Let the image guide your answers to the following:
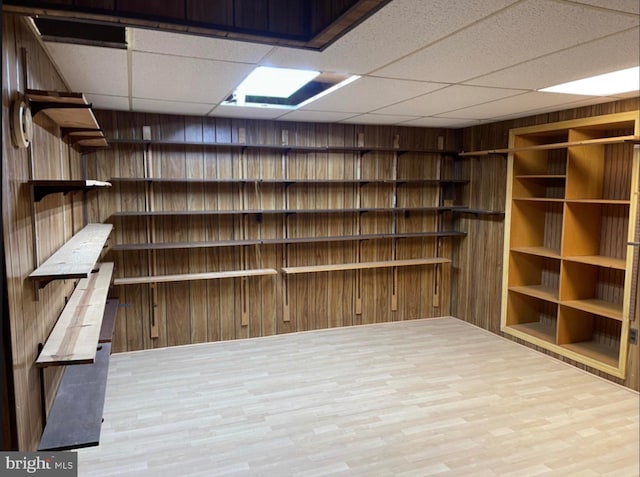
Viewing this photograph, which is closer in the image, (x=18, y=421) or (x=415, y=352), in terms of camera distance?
(x=18, y=421)

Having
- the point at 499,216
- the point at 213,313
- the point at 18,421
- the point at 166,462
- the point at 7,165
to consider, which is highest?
the point at 7,165

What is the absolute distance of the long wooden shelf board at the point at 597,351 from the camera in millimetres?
3797

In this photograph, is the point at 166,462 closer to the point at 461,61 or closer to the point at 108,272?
the point at 108,272

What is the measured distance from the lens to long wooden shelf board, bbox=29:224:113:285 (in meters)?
1.73

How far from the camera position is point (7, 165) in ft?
4.93

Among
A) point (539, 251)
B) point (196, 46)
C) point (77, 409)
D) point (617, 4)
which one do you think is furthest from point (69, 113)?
point (539, 251)

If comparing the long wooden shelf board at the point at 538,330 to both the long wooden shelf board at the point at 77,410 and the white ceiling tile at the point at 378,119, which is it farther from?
the long wooden shelf board at the point at 77,410

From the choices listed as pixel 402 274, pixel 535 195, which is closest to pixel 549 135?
pixel 535 195

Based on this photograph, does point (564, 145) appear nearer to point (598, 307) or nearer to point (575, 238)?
point (575, 238)

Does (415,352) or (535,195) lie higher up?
(535,195)

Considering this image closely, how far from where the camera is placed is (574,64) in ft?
8.24

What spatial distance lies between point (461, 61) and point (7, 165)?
2168 mm

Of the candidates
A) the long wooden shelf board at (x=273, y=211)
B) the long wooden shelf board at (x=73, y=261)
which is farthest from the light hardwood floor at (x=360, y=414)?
A: the long wooden shelf board at (x=273, y=211)

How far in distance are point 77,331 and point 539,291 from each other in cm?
411
